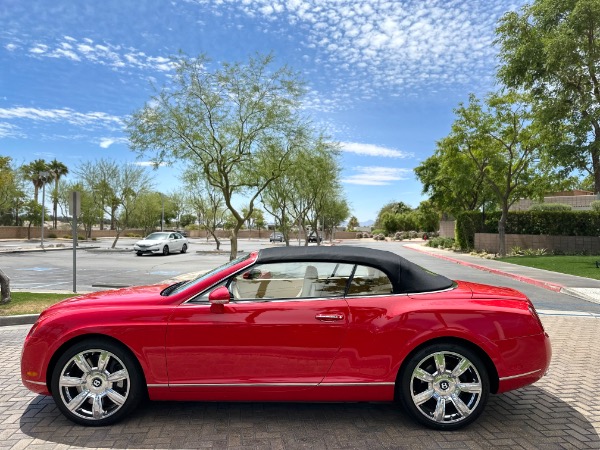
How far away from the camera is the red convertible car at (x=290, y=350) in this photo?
3.54m

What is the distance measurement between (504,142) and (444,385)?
83.8ft

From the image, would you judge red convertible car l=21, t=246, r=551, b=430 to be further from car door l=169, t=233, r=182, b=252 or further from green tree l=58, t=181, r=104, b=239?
green tree l=58, t=181, r=104, b=239

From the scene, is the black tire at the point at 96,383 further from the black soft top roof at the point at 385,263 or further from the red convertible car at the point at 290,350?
the black soft top roof at the point at 385,263

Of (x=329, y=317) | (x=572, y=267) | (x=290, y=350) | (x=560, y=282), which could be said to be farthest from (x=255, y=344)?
(x=572, y=267)

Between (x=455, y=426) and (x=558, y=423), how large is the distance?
0.98m

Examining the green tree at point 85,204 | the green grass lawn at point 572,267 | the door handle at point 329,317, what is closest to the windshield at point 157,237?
the green tree at point 85,204

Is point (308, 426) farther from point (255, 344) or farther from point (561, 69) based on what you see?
point (561, 69)

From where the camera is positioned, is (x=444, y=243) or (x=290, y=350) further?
(x=444, y=243)

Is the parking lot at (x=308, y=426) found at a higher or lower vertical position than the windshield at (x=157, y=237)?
lower

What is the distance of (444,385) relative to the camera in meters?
3.60

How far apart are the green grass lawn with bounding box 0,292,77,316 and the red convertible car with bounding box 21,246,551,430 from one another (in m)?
5.24

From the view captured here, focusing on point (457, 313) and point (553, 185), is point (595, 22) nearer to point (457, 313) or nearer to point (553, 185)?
point (553, 185)

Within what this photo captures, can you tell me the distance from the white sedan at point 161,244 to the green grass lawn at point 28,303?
1779 centimetres

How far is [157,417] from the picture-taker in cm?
383
